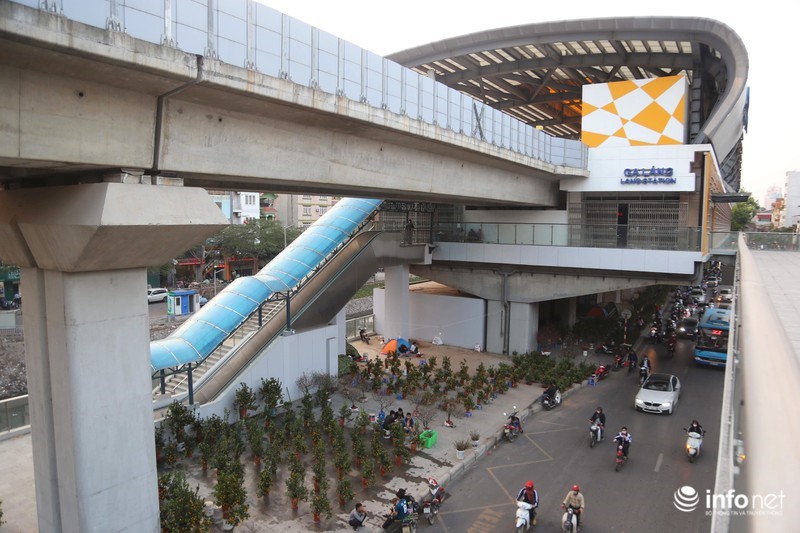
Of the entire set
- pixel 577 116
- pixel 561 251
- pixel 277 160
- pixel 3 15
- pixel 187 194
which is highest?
pixel 577 116

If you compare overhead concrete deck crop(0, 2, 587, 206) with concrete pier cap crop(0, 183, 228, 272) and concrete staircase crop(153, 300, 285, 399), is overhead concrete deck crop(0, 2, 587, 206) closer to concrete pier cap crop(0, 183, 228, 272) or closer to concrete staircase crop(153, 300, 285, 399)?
concrete pier cap crop(0, 183, 228, 272)

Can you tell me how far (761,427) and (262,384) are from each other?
15760 millimetres

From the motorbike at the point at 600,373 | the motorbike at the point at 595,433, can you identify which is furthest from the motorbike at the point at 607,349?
the motorbike at the point at 595,433

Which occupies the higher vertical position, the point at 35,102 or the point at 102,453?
the point at 35,102

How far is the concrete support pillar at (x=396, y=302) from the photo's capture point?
2569 cm

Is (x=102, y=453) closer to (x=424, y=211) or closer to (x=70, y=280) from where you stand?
(x=70, y=280)

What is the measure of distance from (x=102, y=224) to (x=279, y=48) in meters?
4.52

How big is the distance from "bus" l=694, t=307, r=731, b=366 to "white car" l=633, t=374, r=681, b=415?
18.2ft

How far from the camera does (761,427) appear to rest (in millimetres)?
1711

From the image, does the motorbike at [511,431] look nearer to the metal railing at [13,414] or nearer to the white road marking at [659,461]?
the white road marking at [659,461]

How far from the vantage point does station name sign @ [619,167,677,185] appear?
23.4 metres

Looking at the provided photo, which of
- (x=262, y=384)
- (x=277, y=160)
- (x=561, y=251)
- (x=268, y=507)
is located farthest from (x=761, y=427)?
(x=561, y=251)

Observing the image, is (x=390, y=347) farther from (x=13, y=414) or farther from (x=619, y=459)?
(x=13, y=414)

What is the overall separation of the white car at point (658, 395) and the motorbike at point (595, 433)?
3498 mm
